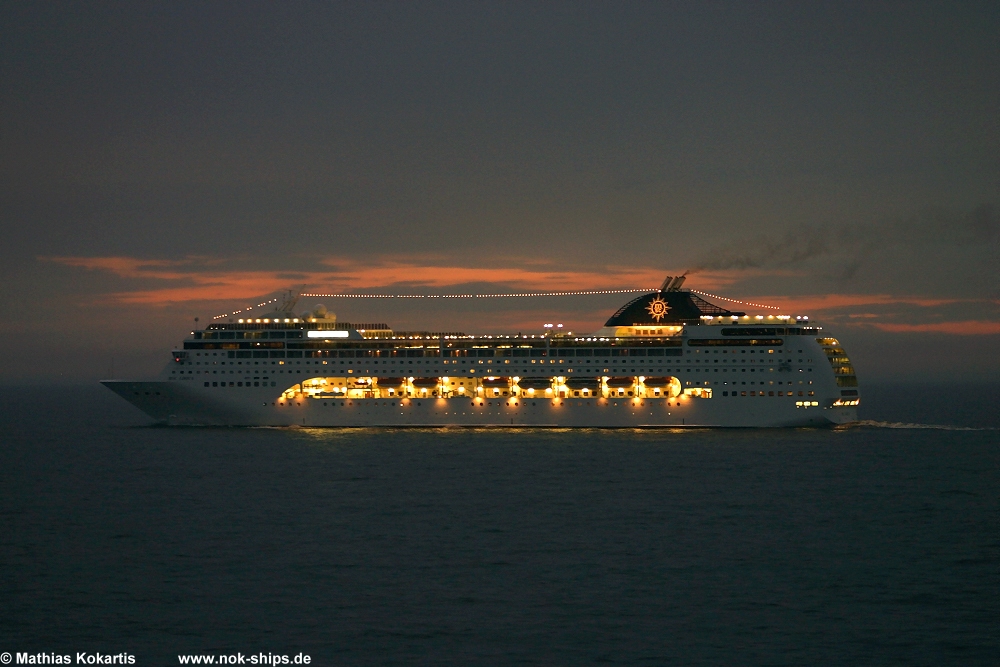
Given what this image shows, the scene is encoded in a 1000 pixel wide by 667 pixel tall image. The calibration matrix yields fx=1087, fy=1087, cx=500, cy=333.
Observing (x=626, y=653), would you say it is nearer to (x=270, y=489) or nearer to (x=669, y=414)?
(x=270, y=489)

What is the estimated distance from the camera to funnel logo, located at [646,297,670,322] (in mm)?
69375

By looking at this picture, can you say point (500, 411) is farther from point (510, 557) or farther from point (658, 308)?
point (510, 557)

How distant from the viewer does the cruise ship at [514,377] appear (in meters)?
64.9

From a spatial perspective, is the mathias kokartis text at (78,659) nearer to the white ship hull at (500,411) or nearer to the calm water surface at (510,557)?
the calm water surface at (510,557)

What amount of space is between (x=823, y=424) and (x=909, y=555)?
1404 inches

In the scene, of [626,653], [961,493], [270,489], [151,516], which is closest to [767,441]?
[961,493]

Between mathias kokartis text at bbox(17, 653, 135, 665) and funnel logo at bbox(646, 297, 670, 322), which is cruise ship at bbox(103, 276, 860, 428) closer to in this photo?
funnel logo at bbox(646, 297, 670, 322)

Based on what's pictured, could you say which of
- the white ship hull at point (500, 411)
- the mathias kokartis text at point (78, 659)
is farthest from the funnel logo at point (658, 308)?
the mathias kokartis text at point (78, 659)

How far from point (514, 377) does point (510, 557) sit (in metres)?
37.1

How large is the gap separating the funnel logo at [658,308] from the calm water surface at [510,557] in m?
17.1

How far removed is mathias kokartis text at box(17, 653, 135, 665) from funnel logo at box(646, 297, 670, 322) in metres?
51.5

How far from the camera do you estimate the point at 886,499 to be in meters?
40.2

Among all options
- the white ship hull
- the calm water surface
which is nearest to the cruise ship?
the white ship hull

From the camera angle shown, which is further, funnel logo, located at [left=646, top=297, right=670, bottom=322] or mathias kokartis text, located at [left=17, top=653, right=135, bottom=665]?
funnel logo, located at [left=646, top=297, right=670, bottom=322]
